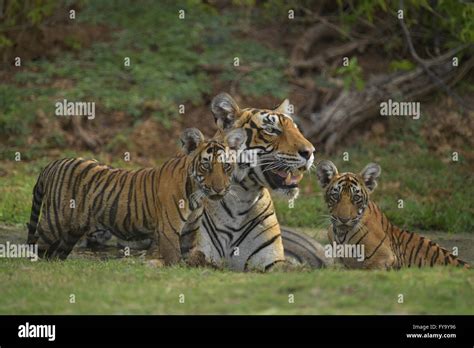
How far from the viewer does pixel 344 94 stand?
53.4 feet

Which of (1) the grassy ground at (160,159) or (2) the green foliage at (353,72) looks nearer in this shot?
(1) the grassy ground at (160,159)

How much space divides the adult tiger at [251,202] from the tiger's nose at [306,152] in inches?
8.2

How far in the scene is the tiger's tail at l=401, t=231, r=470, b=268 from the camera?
986cm

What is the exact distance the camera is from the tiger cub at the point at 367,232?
9688mm

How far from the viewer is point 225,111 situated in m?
9.86

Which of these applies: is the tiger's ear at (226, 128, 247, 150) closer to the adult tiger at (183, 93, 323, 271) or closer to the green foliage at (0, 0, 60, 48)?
the adult tiger at (183, 93, 323, 271)

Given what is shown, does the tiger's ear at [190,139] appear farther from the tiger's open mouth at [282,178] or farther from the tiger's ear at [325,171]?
the tiger's ear at [325,171]

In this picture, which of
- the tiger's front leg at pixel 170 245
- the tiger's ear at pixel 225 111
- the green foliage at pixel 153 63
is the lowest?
the tiger's front leg at pixel 170 245

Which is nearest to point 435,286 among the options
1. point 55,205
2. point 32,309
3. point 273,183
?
point 273,183

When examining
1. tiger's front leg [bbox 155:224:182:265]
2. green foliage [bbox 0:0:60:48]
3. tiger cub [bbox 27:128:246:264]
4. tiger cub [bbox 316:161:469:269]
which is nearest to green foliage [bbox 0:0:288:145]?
green foliage [bbox 0:0:60:48]

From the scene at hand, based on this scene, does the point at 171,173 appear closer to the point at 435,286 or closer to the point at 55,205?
the point at 55,205

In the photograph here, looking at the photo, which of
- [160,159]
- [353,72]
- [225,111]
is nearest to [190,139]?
[225,111]

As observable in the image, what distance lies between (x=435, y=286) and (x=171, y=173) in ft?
9.57

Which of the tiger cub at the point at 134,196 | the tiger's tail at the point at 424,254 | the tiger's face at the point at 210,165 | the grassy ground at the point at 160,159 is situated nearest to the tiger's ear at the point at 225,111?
the tiger cub at the point at 134,196
